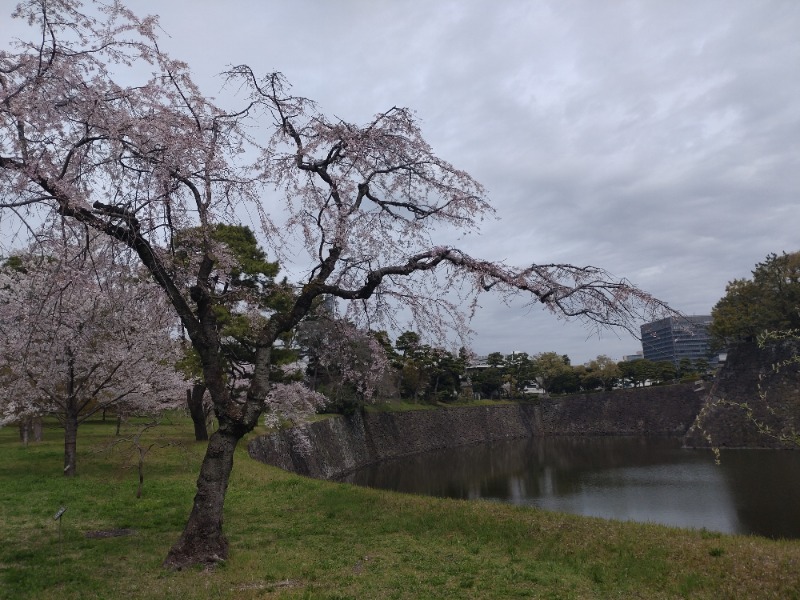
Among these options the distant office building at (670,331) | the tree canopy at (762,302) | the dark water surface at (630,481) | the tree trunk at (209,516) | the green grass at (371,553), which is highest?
the tree canopy at (762,302)

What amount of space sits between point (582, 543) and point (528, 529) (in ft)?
2.90

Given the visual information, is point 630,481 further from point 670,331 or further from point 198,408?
point 670,331

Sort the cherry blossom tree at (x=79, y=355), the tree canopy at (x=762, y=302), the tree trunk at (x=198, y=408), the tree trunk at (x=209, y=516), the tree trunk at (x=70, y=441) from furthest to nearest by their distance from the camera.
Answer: the tree canopy at (x=762, y=302)
the tree trunk at (x=198, y=408)
the tree trunk at (x=70, y=441)
the cherry blossom tree at (x=79, y=355)
the tree trunk at (x=209, y=516)

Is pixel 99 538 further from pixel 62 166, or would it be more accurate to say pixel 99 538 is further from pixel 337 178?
pixel 337 178

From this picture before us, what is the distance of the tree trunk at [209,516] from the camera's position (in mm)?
6746

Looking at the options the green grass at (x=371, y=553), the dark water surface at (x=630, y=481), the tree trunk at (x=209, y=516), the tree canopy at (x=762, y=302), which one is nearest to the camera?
the green grass at (x=371, y=553)

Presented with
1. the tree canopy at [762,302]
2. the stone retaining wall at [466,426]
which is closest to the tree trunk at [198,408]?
the stone retaining wall at [466,426]

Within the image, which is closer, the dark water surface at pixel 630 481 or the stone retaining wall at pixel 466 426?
the dark water surface at pixel 630 481

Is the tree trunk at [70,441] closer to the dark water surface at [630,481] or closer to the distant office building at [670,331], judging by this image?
the dark water surface at [630,481]

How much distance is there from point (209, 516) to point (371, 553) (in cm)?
215

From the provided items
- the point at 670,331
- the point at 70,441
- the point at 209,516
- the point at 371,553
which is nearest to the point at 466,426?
the point at 70,441

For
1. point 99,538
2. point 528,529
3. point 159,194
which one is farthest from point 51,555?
point 528,529

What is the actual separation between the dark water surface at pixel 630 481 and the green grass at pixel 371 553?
19.9 ft

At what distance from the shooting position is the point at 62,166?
5.95m
